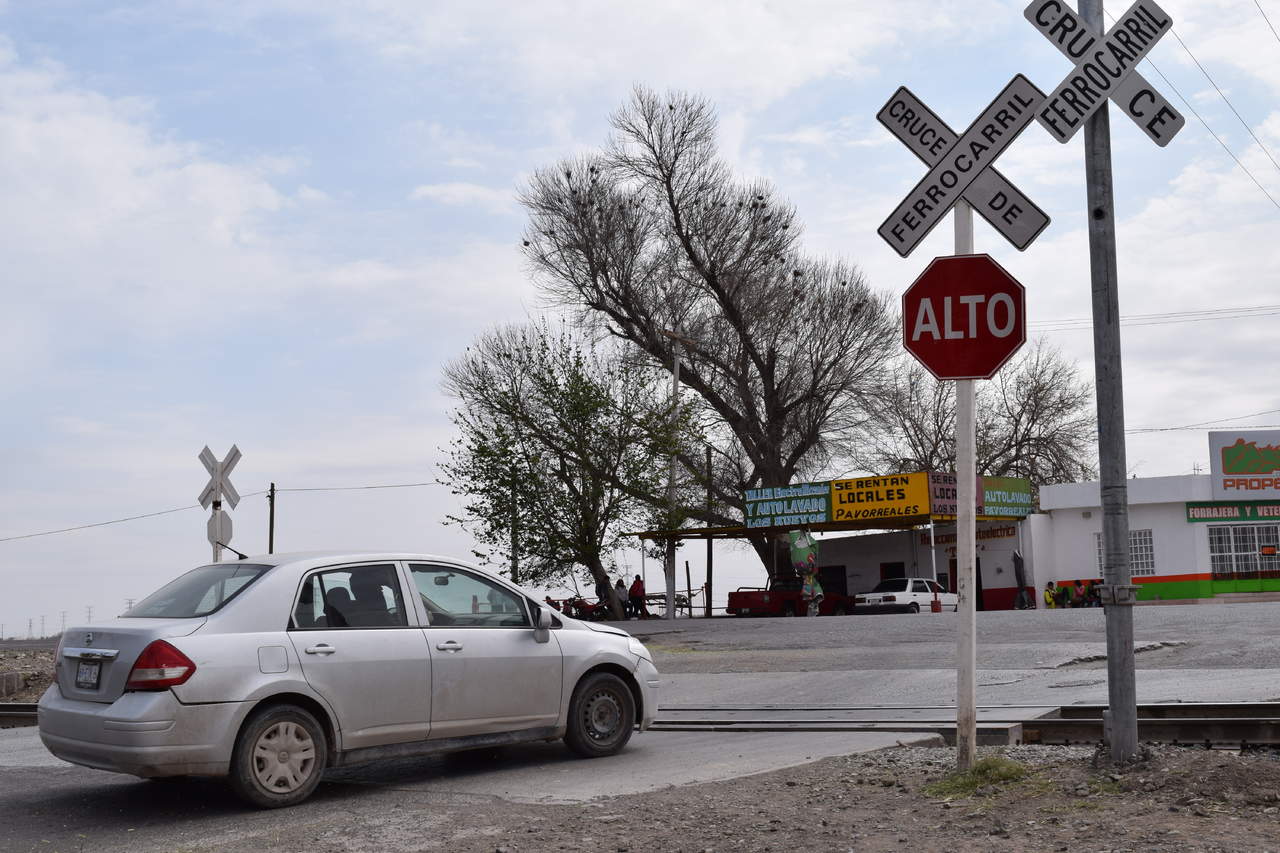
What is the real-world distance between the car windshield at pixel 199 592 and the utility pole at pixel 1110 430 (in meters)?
5.00

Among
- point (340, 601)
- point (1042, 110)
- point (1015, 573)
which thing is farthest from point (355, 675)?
point (1015, 573)

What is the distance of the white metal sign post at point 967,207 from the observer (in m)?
6.91

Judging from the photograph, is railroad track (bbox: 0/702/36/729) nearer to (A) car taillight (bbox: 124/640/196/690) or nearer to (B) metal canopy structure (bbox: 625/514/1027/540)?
(A) car taillight (bbox: 124/640/196/690)

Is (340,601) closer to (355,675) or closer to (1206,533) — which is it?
(355,675)

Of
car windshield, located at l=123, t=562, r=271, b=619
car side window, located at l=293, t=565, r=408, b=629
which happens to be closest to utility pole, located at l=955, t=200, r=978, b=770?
car side window, located at l=293, t=565, r=408, b=629

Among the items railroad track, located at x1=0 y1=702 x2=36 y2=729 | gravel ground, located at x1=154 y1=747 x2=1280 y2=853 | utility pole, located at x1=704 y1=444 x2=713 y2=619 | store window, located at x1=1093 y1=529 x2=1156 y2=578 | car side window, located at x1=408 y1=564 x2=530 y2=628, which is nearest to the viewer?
gravel ground, located at x1=154 y1=747 x2=1280 y2=853

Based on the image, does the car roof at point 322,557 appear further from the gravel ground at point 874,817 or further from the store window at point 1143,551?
the store window at point 1143,551

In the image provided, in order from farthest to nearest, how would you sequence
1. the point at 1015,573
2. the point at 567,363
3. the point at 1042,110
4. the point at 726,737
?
the point at 1015,573 < the point at 567,363 < the point at 726,737 < the point at 1042,110

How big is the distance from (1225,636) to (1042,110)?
549 inches

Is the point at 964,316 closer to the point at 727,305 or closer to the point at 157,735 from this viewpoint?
the point at 157,735

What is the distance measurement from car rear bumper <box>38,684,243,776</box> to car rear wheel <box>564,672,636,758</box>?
257 cm

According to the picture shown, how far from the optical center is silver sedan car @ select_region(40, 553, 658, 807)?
729 centimetres

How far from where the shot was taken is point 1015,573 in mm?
43188

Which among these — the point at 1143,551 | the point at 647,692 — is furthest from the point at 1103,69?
the point at 1143,551
